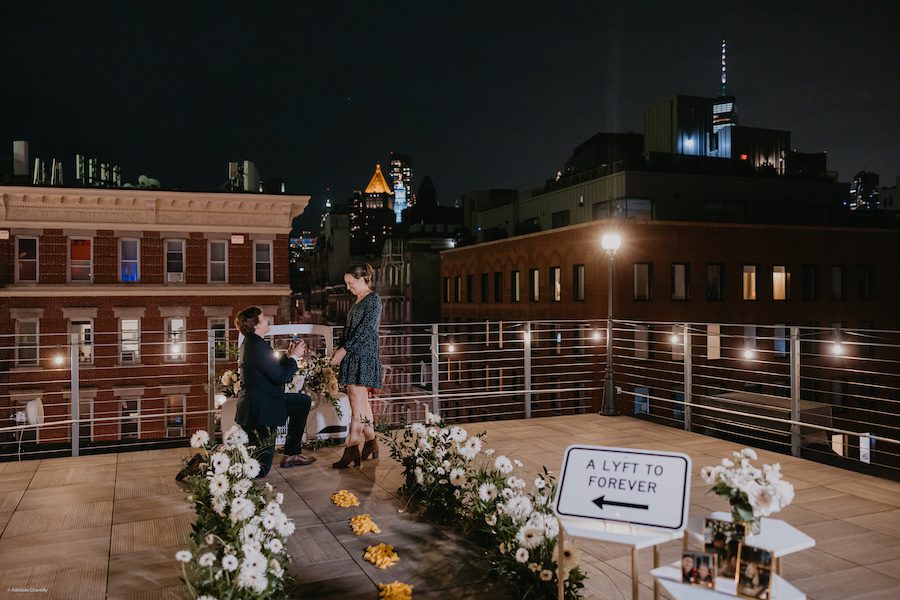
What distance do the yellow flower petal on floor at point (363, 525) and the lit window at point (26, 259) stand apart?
28039mm

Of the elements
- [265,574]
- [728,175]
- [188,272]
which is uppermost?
[728,175]

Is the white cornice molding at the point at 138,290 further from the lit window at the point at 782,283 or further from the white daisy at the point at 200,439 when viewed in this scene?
the white daisy at the point at 200,439

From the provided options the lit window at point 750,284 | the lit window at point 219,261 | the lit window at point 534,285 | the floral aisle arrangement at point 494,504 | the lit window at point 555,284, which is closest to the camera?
the floral aisle arrangement at point 494,504

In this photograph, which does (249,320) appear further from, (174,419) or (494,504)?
(174,419)

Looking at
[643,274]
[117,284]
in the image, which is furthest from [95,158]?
[643,274]

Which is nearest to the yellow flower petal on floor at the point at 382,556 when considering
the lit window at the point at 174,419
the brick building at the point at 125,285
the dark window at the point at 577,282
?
the brick building at the point at 125,285

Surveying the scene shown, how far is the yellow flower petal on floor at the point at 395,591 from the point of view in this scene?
4.23 metres

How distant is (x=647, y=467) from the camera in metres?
3.68

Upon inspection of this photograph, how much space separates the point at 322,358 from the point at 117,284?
961 inches

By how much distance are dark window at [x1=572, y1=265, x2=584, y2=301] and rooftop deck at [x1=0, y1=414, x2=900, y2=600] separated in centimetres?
2599

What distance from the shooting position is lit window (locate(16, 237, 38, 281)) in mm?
28156

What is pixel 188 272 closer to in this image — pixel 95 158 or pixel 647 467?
pixel 95 158

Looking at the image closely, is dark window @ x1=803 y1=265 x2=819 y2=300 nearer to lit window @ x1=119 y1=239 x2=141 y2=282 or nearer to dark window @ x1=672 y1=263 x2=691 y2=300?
dark window @ x1=672 y1=263 x2=691 y2=300

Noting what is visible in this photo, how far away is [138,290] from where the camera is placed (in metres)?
29.3
